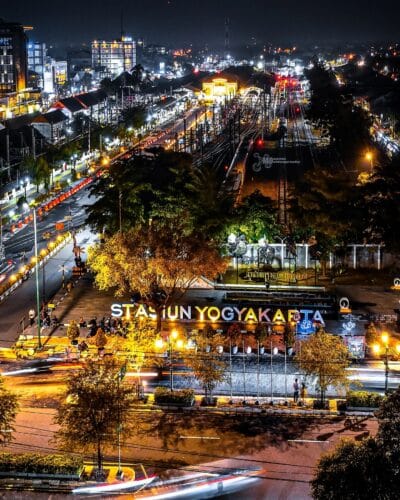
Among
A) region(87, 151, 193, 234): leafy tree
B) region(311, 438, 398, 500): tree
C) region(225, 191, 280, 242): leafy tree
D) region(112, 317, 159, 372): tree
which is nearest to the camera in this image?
region(311, 438, 398, 500): tree

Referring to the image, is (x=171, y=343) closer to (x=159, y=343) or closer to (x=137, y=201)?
(x=159, y=343)

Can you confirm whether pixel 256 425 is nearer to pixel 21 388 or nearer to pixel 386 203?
pixel 21 388

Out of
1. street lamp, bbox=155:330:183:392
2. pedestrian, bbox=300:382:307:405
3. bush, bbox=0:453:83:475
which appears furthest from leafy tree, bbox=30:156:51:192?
Result: bush, bbox=0:453:83:475

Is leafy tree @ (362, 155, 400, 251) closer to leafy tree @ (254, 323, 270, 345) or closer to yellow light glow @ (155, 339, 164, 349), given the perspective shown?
leafy tree @ (254, 323, 270, 345)

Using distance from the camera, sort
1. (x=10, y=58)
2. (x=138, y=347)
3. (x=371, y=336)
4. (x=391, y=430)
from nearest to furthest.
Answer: (x=391, y=430), (x=138, y=347), (x=371, y=336), (x=10, y=58)

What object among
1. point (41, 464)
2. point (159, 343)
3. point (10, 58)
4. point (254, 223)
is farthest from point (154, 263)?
point (10, 58)

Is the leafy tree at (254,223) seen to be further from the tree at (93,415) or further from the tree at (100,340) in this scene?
the tree at (93,415)

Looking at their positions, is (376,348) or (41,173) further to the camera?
(41,173)
